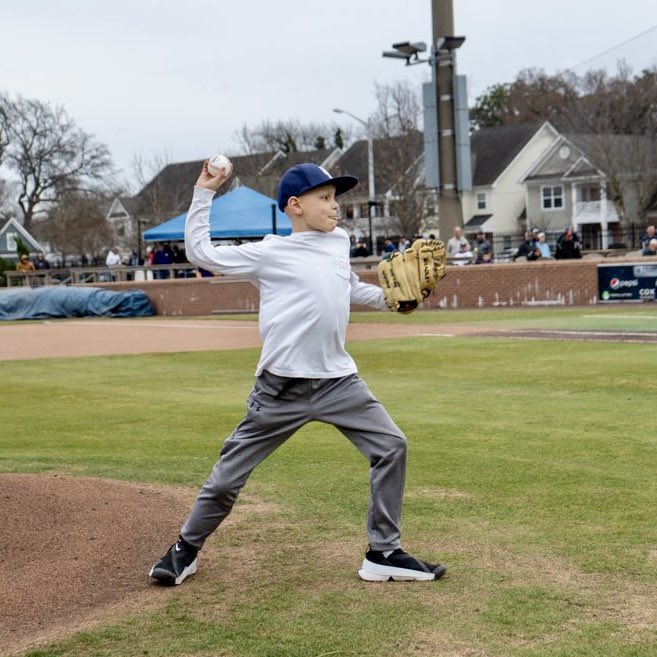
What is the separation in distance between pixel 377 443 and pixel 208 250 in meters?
1.13

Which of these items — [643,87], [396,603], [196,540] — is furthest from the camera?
[643,87]

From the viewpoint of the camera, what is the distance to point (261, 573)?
503 centimetres

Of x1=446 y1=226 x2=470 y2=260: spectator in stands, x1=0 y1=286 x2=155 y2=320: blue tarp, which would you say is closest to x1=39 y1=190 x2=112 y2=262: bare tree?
x1=0 y1=286 x2=155 y2=320: blue tarp

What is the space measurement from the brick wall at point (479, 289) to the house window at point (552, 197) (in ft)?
137

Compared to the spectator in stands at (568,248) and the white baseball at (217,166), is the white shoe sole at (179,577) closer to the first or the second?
the white baseball at (217,166)

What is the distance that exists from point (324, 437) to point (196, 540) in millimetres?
3965

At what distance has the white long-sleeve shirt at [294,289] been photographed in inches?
192

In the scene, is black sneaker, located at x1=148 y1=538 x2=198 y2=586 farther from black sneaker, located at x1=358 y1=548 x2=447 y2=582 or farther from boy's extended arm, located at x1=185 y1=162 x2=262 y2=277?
Answer: boy's extended arm, located at x1=185 y1=162 x2=262 y2=277

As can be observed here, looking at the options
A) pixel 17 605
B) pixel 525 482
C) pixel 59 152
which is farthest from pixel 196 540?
pixel 59 152

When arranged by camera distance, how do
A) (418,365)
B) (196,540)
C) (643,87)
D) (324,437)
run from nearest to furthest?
(196,540), (324,437), (418,365), (643,87)

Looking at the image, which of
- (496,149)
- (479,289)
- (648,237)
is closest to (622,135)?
(496,149)

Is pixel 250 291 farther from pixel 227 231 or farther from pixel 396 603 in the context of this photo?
pixel 396 603

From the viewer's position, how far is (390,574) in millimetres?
4848

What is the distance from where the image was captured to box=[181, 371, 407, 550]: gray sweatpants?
4891mm
